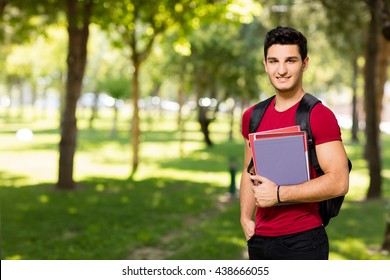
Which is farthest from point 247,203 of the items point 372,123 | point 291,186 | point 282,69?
point 372,123

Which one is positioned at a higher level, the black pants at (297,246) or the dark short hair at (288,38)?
the dark short hair at (288,38)

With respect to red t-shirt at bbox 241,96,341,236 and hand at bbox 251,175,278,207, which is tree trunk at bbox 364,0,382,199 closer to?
red t-shirt at bbox 241,96,341,236

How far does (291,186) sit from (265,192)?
11 centimetres

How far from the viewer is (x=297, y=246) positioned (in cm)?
314

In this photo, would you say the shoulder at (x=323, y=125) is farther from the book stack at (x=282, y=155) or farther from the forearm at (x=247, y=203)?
the forearm at (x=247, y=203)

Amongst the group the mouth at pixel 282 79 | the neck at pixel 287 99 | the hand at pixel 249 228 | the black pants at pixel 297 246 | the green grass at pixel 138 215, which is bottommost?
the green grass at pixel 138 215

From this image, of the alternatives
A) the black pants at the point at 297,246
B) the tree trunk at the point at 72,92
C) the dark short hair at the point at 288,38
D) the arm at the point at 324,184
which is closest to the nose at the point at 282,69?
the dark short hair at the point at 288,38

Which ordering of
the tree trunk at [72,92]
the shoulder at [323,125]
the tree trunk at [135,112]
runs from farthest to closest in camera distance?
the tree trunk at [135,112]
the tree trunk at [72,92]
the shoulder at [323,125]

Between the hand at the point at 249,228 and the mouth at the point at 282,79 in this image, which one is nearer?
the mouth at the point at 282,79

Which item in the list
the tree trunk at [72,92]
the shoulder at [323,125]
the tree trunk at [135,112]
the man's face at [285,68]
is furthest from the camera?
the tree trunk at [135,112]

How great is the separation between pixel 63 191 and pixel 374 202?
24.2 feet

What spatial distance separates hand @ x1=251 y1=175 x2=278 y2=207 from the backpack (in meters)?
0.17

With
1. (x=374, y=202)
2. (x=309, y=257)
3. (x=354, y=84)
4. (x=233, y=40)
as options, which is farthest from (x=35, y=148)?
(x=309, y=257)

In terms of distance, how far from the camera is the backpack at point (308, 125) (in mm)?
2949
